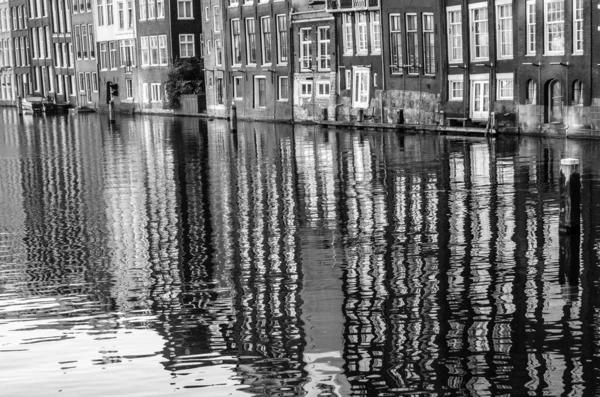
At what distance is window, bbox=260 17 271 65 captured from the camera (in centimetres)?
7939

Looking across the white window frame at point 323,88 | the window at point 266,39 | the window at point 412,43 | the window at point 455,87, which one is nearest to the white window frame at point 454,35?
the window at point 455,87

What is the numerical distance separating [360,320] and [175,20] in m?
80.5

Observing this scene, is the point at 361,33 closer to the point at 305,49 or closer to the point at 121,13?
the point at 305,49

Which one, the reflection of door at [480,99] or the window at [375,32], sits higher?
the window at [375,32]

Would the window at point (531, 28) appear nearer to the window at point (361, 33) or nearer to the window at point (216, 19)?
the window at point (361, 33)

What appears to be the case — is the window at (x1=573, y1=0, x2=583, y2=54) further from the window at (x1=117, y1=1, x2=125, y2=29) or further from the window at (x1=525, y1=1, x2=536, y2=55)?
the window at (x1=117, y1=1, x2=125, y2=29)

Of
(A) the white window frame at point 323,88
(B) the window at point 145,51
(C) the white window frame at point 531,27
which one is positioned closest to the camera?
(C) the white window frame at point 531,27

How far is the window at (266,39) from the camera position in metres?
79.4

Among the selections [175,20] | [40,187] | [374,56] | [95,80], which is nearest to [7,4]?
[95,80]

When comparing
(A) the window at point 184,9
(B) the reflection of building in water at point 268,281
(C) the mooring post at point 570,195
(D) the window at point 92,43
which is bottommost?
(B) the reflection of building in water at point 268,281

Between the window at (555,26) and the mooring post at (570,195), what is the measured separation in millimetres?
27895

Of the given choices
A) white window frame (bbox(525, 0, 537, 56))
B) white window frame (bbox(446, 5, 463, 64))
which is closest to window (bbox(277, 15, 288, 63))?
white window frame (bbox(446, 5, 463, 64))

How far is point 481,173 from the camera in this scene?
39219 millimetres

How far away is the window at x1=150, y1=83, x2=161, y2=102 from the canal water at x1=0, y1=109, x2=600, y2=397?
54737 millimetres
